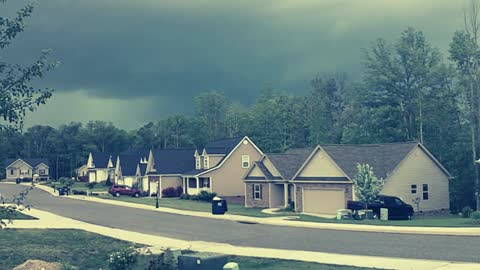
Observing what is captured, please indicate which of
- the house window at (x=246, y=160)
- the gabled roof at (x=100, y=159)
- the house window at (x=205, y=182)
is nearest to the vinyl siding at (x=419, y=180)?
the house window at (x=246, y=160)

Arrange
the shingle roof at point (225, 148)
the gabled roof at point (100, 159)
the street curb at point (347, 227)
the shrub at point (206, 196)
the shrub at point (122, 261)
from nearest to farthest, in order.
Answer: the shrub at point (122, 261) → the street curb at point (347, 227) → the shrub at point (206, 196) → the shingle roof at point (225, 148) → the gabled roof at point (100, 159)

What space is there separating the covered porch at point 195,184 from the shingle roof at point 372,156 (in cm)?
2225

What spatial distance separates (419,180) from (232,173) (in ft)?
83.5

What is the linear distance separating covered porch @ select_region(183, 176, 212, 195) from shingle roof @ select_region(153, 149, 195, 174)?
322 cm

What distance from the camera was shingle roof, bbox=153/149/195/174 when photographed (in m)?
72.4

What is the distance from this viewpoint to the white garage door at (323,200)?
43.5 meters

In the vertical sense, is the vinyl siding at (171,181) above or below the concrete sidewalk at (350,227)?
above

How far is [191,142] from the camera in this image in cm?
12225

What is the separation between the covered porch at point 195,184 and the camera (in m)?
65.1

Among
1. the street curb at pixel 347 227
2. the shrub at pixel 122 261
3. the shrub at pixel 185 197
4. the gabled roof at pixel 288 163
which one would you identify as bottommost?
the street curb at pixel 347 227

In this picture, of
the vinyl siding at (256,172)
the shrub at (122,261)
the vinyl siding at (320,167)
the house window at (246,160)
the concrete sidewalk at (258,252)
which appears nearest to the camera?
the shrub at (122,261)

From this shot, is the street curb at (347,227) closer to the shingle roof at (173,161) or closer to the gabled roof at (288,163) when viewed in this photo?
the gabled roof at (288,163)

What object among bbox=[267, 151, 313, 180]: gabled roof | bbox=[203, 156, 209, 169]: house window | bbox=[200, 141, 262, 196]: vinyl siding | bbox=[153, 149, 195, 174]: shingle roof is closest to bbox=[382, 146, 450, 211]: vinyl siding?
bbox=[267, 151, 313, 180]: gabled roof

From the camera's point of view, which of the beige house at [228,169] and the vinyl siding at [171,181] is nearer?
the beige house at [228,169]
